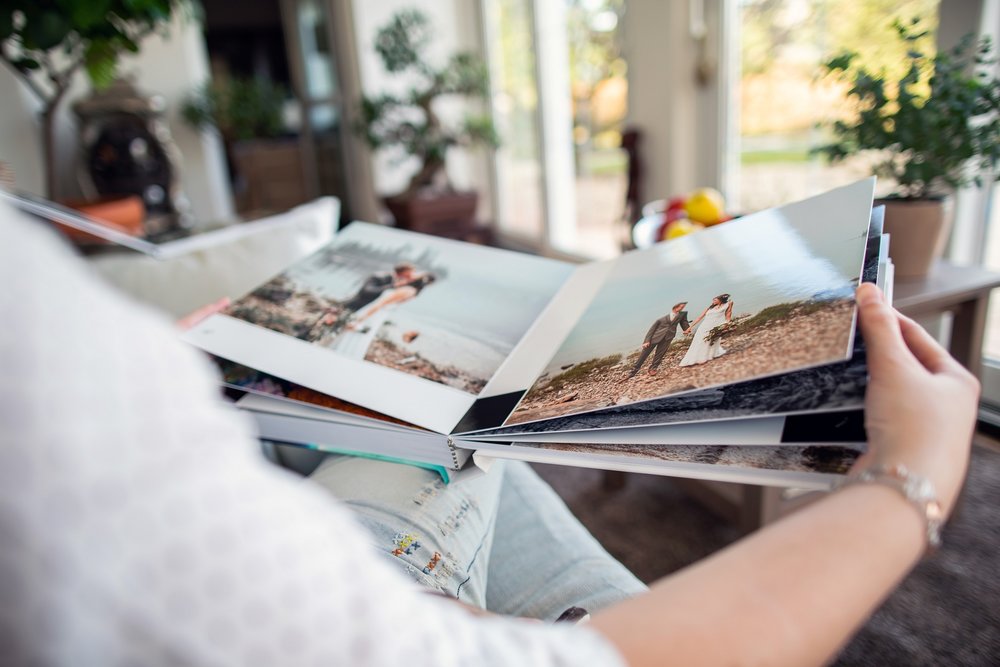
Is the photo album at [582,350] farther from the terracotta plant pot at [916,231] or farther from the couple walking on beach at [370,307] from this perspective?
the terracotta plant pot at [916,231]

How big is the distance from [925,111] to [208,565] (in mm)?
1108

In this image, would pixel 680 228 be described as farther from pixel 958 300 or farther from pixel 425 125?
pixel 425 125

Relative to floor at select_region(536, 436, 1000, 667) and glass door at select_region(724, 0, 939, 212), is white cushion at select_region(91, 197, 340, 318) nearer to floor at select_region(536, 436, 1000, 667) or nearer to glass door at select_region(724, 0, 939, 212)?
floor at select_region(536, 436, 1000, 667)

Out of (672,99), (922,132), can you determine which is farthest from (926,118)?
(672,99)

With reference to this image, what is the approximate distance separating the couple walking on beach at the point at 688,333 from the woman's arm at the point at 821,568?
10 centimetres

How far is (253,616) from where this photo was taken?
223 mm

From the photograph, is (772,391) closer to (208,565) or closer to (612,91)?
(208,565)

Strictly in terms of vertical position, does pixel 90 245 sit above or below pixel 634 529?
above

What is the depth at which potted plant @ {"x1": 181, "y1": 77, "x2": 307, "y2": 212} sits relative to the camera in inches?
150

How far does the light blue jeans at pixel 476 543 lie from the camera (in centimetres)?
56

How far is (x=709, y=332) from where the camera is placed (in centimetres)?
45

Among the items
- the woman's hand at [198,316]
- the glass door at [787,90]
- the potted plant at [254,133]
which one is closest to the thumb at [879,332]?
the woman's hand at [198,316]

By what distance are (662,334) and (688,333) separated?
22 mm

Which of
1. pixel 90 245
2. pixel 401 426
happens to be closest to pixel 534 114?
pixel 90 245
